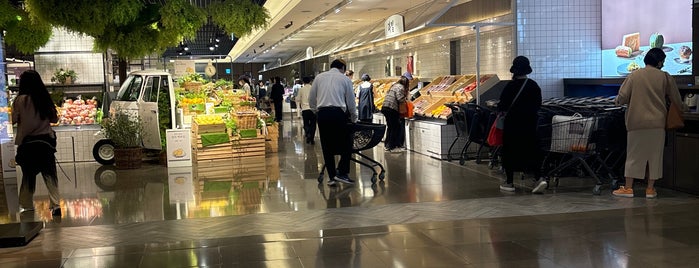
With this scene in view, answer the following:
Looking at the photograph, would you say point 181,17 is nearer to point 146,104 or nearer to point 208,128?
point 146,104

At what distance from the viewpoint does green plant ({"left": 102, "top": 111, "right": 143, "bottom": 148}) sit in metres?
11.4

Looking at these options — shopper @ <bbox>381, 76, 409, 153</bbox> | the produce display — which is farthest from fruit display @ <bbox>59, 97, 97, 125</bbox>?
the produce display

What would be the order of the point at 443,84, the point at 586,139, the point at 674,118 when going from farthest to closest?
the point at 443,84, the point at 586,139, the point at 674,118

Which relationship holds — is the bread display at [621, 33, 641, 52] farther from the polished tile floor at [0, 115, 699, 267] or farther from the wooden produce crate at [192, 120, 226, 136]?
the wooden produce crate at [192, 120, 226, 136]

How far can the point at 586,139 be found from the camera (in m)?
7.59

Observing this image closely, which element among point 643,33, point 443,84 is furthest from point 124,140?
point 643,33

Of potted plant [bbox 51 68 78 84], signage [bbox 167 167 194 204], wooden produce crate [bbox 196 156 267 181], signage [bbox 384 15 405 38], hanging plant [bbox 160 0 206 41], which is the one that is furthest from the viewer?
potted plant [bbox 51 68 78 84]

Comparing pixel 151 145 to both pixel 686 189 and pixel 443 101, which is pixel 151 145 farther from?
pixel 686 189

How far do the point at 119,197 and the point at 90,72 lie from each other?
797 centimetres

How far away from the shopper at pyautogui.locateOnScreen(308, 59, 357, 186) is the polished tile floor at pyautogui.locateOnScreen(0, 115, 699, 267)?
532 mm

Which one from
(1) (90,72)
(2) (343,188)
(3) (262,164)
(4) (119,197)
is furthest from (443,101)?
(1) (90,72)

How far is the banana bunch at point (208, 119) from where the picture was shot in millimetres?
11781

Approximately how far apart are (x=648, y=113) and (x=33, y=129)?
623cm

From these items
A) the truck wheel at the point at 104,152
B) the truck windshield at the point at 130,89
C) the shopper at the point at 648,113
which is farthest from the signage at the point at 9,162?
the shopper at the point at 648,113
